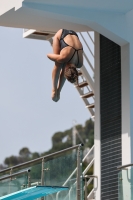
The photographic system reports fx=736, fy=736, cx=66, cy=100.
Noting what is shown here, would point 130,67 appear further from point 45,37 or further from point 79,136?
point 79,136

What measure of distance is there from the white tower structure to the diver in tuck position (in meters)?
2.42

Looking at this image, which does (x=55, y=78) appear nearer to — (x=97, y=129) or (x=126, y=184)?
(x=126, y=184)

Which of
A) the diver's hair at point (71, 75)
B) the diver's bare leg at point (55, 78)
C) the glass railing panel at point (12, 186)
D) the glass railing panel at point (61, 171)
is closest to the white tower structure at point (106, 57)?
the glass railing panel at point (61, 171)

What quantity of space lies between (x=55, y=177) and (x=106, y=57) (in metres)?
3.35

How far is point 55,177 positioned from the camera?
1302 centimetres

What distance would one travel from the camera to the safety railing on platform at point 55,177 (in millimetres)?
12562

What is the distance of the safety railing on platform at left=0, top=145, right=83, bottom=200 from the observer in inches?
495

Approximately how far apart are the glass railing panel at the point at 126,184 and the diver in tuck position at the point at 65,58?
2.19 metres

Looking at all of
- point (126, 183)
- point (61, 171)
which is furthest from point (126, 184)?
point (61, 171)

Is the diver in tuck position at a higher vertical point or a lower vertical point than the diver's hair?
higher

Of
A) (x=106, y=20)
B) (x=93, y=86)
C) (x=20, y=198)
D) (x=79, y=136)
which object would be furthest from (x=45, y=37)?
(x=79, y=136)

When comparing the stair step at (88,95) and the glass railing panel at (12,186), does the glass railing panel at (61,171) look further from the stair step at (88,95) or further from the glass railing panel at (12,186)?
the stair step at (88,95)

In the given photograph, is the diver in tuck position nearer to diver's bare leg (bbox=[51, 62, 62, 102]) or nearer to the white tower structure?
diver's bare leg (bbox=[51, 62, 62, 102])

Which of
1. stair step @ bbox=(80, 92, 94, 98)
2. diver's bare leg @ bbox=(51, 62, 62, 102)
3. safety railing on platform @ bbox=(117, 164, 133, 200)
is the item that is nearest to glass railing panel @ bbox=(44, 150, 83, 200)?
safety railing on platform @ bbox=(117, 164, 133, 200)
